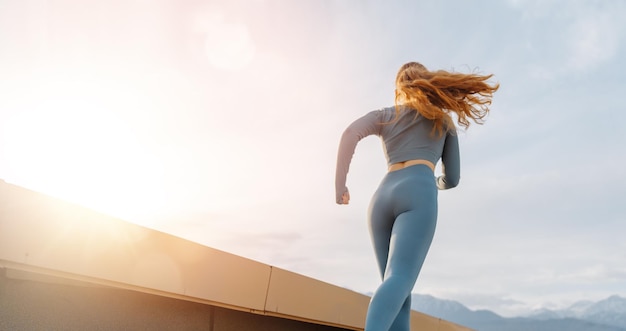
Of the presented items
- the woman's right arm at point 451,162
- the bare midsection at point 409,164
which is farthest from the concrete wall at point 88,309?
the woman's right arm at point 451,162

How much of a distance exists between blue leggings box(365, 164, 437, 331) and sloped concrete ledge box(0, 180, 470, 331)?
3.30 feet

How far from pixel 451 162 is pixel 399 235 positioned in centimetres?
72

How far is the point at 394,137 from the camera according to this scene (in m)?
2.62

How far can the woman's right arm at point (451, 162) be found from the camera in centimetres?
275

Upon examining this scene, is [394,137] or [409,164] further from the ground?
[394,137]

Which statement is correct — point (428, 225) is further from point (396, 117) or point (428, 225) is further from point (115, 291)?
point (115, 291)

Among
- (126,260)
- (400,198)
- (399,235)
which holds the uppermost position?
(400,198)

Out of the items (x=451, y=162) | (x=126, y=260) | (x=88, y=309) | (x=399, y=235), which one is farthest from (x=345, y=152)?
(x=88, y=309)

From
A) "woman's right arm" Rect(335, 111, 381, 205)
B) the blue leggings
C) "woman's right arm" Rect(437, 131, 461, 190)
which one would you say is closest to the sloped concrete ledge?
"woman's right arm" Rect(335, 111, 381, 205)

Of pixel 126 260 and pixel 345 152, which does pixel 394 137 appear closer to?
pixel 345 152

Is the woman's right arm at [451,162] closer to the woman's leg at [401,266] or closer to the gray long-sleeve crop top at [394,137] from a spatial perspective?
the gray long-sleeve crop top at [394,137]

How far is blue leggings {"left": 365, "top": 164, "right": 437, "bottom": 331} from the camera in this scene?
2070 mm

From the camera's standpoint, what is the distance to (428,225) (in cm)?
231

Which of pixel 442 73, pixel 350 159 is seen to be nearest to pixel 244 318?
pixel 350 159
